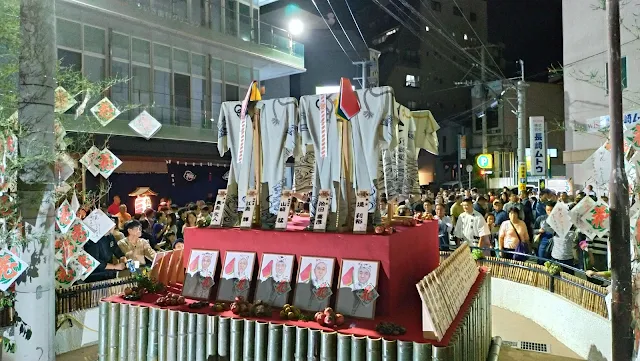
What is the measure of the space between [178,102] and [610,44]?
53.3ft

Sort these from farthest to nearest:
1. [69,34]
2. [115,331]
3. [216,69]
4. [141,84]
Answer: [216,69] < [141,84] < [69,34] < [115,331]

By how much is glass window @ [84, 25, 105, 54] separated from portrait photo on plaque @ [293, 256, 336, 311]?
14.0m

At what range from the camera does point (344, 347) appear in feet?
13.5

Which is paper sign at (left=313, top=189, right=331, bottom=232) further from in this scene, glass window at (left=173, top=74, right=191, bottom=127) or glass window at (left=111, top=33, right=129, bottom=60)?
glass window at (left=173, top=74, right=191, bottom=127)

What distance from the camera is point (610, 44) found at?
183 inches

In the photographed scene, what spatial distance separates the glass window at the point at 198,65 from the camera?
19.1m

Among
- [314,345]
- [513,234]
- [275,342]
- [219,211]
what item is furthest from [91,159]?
[513,234]

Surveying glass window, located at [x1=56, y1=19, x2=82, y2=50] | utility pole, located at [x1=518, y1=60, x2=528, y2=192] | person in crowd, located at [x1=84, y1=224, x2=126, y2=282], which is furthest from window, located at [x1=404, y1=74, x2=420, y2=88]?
person in crowd, located at [x1=84, y1=224, x2=126, y2=282]

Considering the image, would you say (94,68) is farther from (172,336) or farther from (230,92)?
(172,336)

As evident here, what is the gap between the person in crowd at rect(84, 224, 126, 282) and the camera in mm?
7379

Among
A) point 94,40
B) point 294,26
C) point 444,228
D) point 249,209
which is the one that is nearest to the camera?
point 249,209

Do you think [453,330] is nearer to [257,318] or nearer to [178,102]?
[257,318]

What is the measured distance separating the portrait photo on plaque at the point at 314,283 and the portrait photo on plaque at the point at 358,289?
13 centimetres

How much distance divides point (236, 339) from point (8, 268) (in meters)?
2.36
